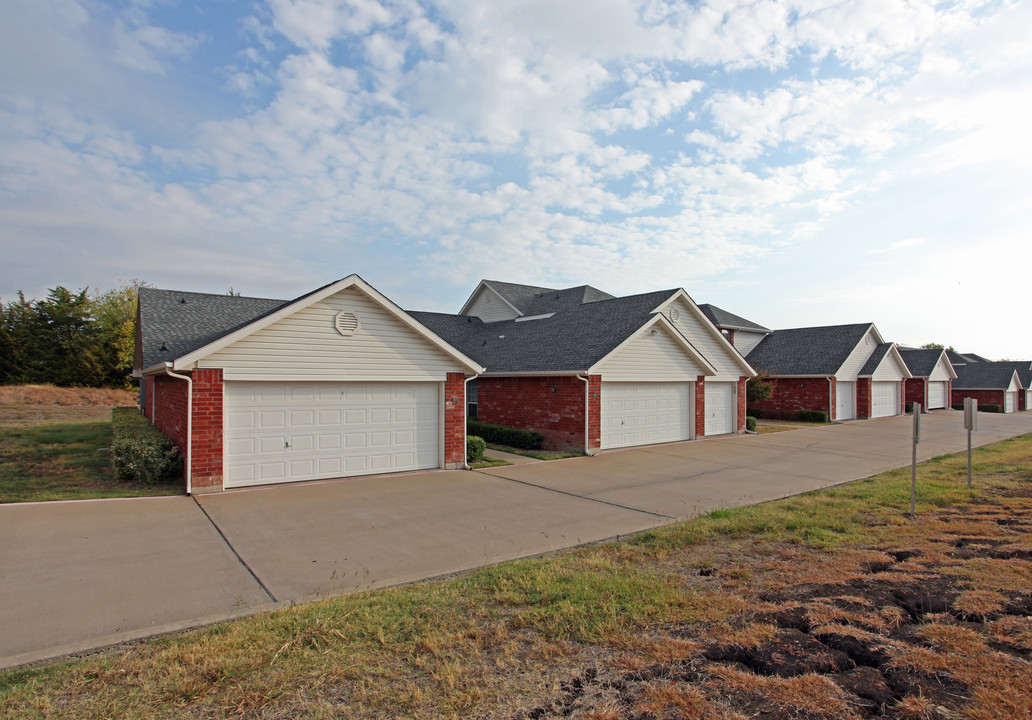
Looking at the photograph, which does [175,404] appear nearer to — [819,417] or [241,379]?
[241,379]

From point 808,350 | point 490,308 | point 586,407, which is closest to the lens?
point 586,407

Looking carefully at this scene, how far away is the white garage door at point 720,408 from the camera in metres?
22.0

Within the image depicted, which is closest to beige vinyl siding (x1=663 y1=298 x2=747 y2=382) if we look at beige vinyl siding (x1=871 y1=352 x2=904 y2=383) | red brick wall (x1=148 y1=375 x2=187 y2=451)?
beige vinyl siding (x1=871 y1=352 x2=904 y2=383)

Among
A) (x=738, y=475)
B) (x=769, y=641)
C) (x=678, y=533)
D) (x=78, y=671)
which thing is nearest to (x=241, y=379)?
(x=78, y=671)

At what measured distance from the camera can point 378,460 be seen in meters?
12.8

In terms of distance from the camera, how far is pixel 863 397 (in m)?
32.0

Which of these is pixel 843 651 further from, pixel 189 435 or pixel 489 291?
pixel 489 291

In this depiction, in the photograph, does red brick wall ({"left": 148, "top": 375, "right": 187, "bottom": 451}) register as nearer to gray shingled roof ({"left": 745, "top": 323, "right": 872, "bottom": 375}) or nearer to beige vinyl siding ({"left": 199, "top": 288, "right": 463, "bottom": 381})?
beige vinyl siding ({"left": 199, "top": 288, "right": 463, "bottom": 381})

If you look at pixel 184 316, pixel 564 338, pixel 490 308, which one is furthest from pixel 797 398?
pixel 184 316

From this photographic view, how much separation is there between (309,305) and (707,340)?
1597cm

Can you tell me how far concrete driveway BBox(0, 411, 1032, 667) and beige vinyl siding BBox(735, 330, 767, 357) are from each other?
22368 mm

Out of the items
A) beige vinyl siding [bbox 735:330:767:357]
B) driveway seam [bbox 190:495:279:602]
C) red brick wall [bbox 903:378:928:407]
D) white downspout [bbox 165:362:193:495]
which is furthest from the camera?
red brick wall [bbox 903:378:928:407]

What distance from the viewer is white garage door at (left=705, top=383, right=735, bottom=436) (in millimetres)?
22047

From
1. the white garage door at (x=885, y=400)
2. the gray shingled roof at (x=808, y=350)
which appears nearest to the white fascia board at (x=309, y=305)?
the gray shingled roof at (x=808, y=350)
